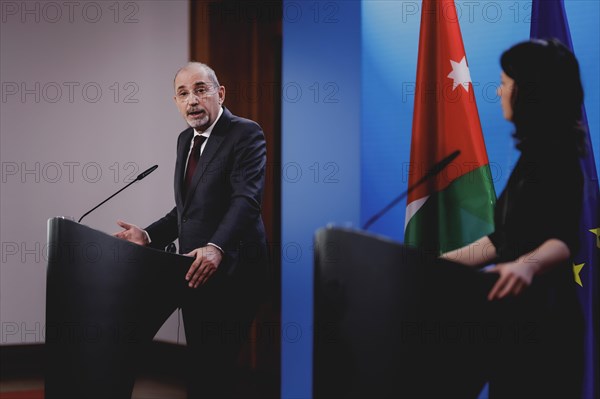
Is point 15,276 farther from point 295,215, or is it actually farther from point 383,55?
point 383,55

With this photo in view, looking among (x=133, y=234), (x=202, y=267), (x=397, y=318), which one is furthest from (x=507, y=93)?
(x=133, y=234)

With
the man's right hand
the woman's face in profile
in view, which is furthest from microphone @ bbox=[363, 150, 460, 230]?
the man's right hand

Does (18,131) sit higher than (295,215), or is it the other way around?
(18,131)

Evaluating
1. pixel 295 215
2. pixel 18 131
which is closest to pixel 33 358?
pixel 18 131

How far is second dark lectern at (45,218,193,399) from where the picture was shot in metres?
1.70

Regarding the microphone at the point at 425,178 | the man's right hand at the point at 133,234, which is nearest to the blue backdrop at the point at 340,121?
the man's right hand at the point at 133,234

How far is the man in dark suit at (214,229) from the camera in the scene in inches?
73.9

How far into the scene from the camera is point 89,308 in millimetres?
1706

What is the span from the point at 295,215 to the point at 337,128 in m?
0.44

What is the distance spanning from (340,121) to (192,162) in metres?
0.84

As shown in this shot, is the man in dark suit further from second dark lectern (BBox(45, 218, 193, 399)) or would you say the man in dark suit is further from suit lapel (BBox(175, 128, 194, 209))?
second dark lectern (BBox(45, 218, 193, 399))

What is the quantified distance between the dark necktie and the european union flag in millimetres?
1343

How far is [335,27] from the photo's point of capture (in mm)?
2801

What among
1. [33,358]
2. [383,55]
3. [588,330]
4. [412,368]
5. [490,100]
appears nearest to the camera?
[412,368]
